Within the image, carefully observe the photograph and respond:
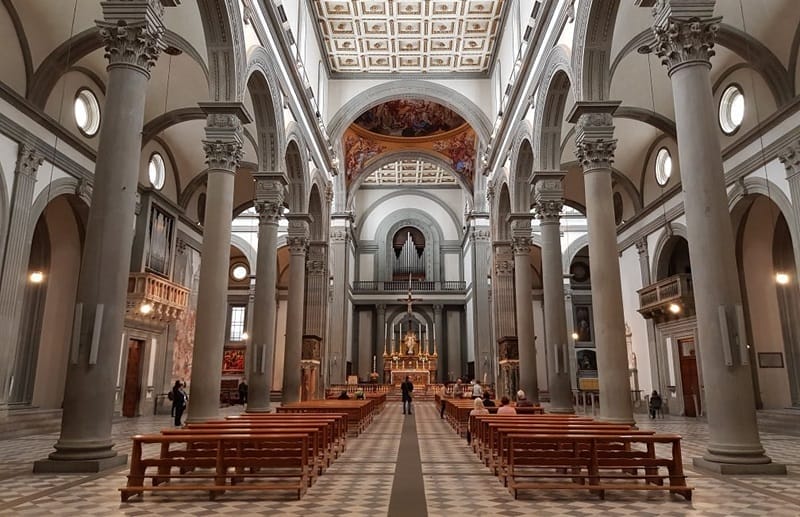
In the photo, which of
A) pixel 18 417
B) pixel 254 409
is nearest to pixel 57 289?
pixel 18 417

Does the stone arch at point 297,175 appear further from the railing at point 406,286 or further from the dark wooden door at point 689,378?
the railing at point 406,286

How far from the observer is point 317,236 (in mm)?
23219

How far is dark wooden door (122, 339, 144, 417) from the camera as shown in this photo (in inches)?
690

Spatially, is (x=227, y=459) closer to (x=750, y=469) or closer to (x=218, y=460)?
(x=218, y=460)

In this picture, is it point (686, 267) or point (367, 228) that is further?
point (367, 228)

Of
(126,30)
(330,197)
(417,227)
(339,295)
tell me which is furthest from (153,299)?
(417,227)

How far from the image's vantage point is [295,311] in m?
18.2

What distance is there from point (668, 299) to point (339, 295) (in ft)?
57.4

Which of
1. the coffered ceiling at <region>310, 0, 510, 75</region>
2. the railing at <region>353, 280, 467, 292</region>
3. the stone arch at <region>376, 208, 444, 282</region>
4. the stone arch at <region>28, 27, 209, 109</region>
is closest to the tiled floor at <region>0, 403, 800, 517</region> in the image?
the stone arch at <region>28, 27, 209, 109</region>

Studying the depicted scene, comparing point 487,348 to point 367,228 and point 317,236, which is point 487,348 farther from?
point 367,228

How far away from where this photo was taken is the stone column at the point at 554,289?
1427 centimetres

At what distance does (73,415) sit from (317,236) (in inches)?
662

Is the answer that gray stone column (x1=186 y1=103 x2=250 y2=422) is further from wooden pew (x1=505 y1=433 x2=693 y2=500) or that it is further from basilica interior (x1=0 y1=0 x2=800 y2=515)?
wooden pew (x1=505 y1=433 x2=693 y2=500)

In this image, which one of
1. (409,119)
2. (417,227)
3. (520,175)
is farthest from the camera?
(417,227)
